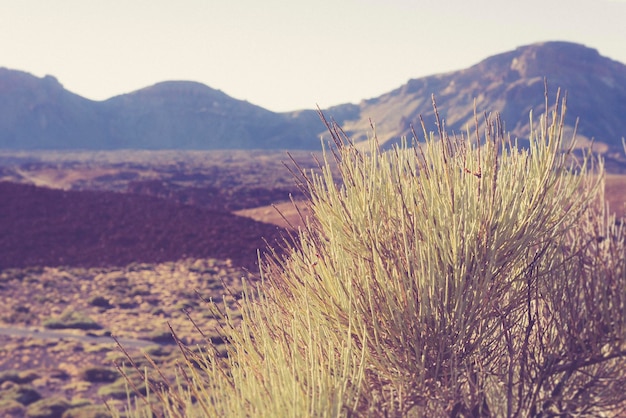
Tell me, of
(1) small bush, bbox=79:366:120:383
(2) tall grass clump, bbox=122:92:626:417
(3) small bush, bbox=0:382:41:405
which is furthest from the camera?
(1) small bush, bbox=79:366:120:383

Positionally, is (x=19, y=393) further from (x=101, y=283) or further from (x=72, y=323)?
(x=101, y=283)

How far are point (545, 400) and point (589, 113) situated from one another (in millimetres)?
201135

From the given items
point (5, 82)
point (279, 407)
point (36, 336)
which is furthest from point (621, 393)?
point (5, 82)

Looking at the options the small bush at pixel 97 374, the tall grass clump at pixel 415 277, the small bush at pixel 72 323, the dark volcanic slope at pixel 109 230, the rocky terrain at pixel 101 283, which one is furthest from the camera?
the dark volcanic slope at pixel 109 230

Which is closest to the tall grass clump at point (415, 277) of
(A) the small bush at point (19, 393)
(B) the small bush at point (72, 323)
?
(A) the small bush at point (19, 393)

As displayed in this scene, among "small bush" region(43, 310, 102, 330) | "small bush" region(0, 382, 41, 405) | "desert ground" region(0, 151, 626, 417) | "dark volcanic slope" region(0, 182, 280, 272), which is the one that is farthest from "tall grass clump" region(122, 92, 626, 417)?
"dark volcanic slope" region(0, 182, 280, 272)

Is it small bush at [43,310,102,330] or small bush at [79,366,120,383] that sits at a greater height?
→ small bush at [43,310,102,330]

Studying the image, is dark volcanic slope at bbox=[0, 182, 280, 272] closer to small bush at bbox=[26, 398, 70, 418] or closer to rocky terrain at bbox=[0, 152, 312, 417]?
rocky terrain at bbox=[0, 152, 312, 417]

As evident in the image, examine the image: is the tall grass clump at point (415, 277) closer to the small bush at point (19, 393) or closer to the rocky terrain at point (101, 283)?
the rocky terrain at point (101, 283)

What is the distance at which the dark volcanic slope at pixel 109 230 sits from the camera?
28.3 m

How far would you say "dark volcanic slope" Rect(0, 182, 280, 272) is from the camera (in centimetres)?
2828

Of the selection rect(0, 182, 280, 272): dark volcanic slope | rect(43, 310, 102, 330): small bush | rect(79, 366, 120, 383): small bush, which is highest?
rect(0, 182, 280, 272): dark volcanic slope

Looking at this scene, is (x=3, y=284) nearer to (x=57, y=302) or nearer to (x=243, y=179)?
(x=57, y=302)

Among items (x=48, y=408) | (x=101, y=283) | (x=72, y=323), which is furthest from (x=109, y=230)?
(x=48, y=408)
